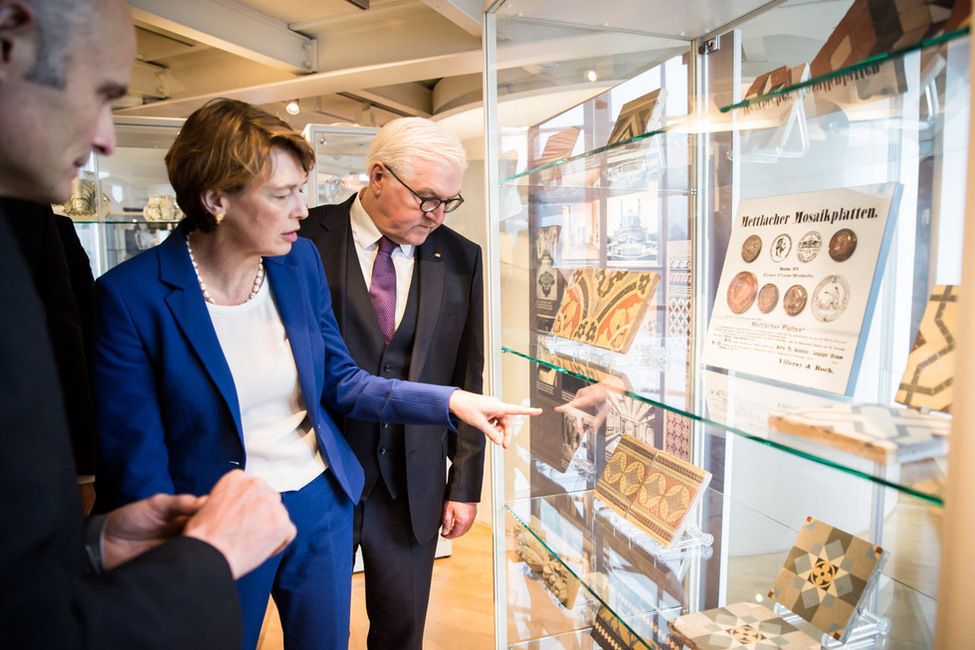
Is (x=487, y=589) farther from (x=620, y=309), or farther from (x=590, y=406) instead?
(x=620, y=309)

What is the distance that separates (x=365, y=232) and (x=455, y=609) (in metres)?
2.13

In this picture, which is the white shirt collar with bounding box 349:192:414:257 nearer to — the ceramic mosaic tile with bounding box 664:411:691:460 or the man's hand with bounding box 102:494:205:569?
the ceramic mosaic tile with bounding box 664:411:691:460

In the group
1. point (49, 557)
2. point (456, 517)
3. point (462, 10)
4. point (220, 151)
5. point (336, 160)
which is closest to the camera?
point (49, 557)

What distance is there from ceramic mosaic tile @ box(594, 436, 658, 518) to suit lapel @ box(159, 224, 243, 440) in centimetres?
92

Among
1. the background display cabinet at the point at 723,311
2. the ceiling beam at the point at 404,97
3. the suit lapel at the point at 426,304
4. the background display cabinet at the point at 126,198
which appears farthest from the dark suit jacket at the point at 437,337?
the ceiling beam at the point at 404,97

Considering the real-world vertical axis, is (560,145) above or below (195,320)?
above

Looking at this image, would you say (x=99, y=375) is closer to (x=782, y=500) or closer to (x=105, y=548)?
(x=105, y=548)

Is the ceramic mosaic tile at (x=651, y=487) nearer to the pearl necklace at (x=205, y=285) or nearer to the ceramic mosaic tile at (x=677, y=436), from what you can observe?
the ceramic mosaic tile at (x=677, y=436)

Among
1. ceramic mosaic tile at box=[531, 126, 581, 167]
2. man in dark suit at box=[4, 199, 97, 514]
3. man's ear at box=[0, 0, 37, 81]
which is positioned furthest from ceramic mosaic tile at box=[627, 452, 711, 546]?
man in dark suit at box=[4, 199, 97, 514]

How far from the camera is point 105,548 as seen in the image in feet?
2.81

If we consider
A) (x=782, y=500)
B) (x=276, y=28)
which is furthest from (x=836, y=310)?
(x=276, y=28)

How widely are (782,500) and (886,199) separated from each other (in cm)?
73

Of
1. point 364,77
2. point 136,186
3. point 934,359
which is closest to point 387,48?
point 364,77

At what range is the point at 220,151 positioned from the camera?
1275 mm
